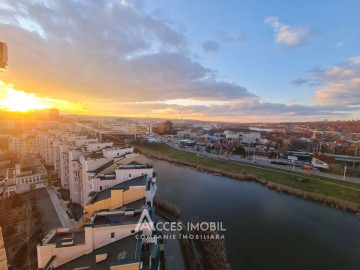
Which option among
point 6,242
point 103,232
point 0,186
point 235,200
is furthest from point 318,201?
point 0,186

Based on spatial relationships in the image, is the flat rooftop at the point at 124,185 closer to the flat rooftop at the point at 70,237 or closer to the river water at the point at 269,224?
the flat rooftop at the point at 70,237

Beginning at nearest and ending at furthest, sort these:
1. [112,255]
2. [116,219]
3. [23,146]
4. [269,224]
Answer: [112,255]
[116,219]
[269,224]
[23,146]

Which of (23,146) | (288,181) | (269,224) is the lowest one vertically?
(269,224)

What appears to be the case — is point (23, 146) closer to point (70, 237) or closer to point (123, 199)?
point (123, 199)

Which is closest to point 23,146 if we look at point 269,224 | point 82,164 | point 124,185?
point 82,164

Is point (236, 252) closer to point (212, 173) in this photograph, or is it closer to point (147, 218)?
point (147, 218)

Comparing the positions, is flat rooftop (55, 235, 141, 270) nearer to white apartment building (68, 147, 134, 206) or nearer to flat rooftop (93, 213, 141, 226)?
flat rooftop (93, 213, 141, 226)
